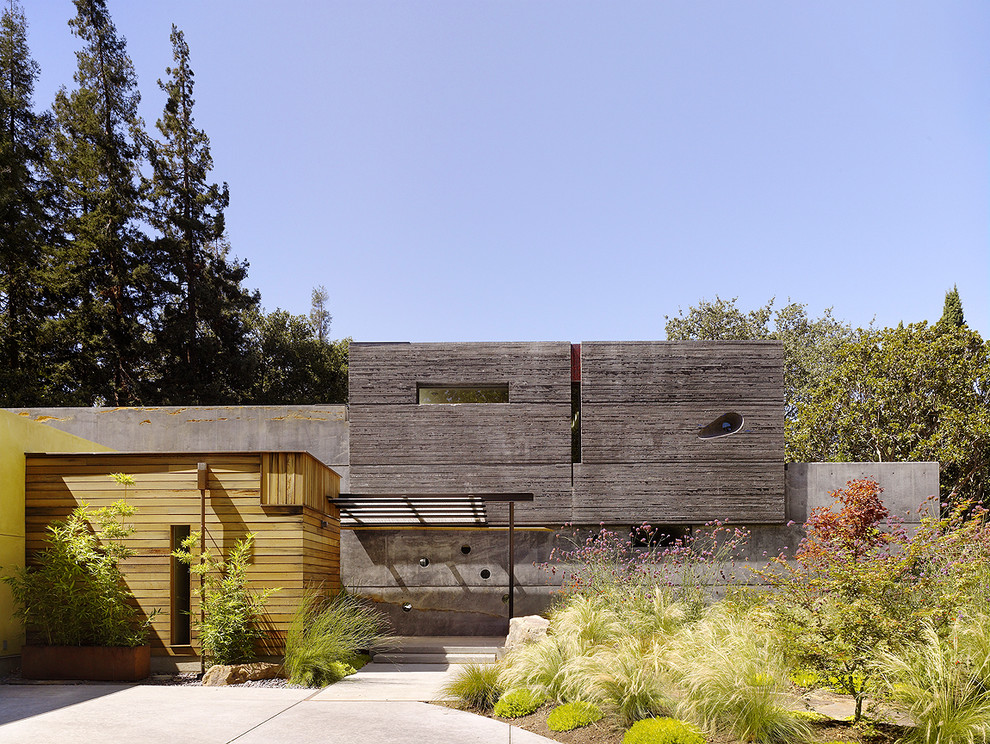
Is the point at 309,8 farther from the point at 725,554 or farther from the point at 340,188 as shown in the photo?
the point at 725,554

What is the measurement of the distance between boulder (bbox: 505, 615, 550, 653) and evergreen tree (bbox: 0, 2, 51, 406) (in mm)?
17370

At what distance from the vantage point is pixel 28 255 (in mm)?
22500

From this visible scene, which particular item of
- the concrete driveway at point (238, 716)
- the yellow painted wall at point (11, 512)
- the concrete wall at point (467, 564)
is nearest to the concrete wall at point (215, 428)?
the concrete wall at point (467, 564)

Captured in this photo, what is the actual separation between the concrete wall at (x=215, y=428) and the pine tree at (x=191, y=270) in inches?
359

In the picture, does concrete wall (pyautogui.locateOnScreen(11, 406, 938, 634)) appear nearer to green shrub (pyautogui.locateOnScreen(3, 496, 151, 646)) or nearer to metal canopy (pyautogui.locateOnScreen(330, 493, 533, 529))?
metal canopy (pyautogui.locateOnScreen(330, 493, 533, 529))

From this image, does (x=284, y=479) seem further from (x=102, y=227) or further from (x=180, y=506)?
(x=102, y=227)

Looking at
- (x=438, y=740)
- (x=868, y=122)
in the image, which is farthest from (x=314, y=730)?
(x=868, y=122)

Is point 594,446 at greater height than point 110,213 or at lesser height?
lesser

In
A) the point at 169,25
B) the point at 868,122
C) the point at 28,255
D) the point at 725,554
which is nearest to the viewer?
the point at 725,554

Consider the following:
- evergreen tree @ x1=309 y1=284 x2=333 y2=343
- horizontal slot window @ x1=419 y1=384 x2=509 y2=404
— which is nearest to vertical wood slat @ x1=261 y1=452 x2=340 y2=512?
horizontal slot window @ x1=419 y1=384 x2=509 y2=404

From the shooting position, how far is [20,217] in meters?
21.9

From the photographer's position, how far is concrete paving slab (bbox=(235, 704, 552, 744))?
5.93 meters

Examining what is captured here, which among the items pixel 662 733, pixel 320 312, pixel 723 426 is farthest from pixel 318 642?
pixel 320 312

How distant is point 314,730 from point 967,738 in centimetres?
465
